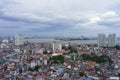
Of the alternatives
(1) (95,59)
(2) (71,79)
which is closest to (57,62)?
(1) (95,59)

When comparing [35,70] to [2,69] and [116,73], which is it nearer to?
[2,69]

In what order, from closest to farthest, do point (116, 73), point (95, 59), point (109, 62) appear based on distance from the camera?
point (116, 73)
point (109, 62)
point (95, 59)

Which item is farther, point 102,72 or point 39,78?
point 102,72

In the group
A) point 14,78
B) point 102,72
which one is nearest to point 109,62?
point 102,72

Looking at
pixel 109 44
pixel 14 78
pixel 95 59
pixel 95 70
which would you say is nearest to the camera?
pixel 14 78

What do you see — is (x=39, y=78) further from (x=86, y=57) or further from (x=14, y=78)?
(x=86, y=57)

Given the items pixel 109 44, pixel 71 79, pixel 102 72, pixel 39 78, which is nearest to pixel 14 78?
pixel 39 78

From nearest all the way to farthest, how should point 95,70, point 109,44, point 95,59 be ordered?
point 95,70, point 95,59, point 109,44

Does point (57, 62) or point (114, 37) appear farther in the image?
point (114, 37)

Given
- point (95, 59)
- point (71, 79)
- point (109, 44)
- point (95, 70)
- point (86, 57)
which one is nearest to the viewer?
point (71, 79)
